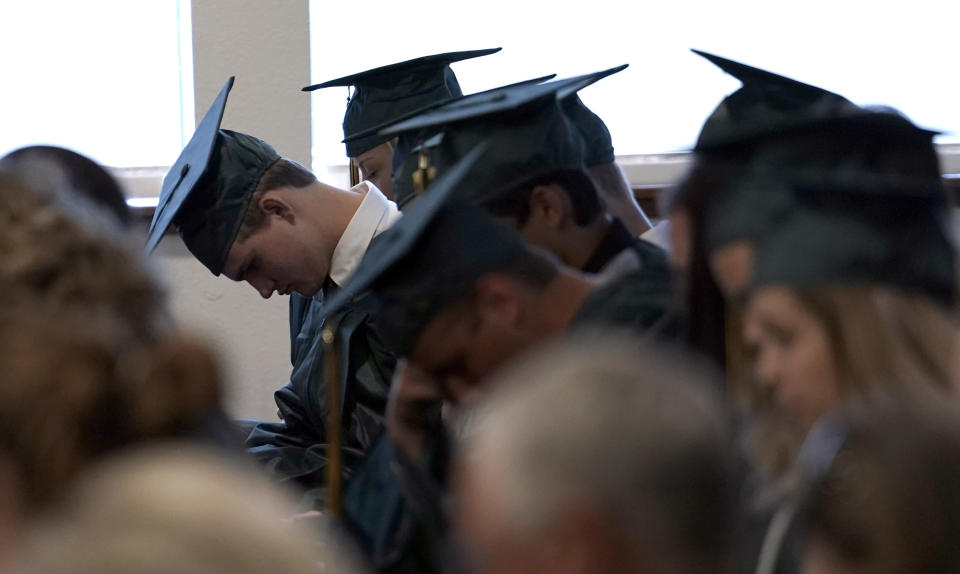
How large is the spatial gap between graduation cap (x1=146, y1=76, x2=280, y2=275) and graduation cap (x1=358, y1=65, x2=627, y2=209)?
1061 mm

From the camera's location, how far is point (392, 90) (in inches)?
161

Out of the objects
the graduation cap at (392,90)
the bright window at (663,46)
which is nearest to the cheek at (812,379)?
the graduation cap at (392,90)

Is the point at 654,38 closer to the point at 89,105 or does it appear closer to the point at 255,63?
the point at 255,63

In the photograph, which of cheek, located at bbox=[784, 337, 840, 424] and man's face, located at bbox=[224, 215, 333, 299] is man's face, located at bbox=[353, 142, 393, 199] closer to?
man's face, located at bbox=[224, 215, 333, 299]

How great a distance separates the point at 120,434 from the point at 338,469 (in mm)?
890

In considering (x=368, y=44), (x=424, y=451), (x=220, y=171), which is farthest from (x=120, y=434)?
(x=368, y=44)

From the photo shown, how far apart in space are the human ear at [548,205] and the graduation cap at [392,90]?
167 centimetres

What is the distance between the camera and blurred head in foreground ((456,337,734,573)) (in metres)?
1.07

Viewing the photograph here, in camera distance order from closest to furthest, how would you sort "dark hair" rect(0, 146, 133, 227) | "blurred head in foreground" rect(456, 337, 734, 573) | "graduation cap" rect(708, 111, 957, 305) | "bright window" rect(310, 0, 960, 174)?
"blurred head in foreground" rect(456, 337, 734, 573), "graduation cap" rect(708, 111, 957, 305), "dark hair" rect(0, 146, 133, 227), "bright window" rect(310, 0, 960, 174)

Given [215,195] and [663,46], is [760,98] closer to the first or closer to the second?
[215,195]

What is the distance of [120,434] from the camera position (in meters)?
1.47

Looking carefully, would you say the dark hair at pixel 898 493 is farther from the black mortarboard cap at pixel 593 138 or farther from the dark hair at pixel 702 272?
the black mortarboard cap at pixel 593 138

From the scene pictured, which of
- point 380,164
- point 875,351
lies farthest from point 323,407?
point 875,351

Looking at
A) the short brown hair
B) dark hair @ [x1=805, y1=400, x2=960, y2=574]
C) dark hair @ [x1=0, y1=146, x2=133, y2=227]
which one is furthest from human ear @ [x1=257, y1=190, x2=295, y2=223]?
dark hair @ [x1=805, y1=400, x2=960, y2=574]
